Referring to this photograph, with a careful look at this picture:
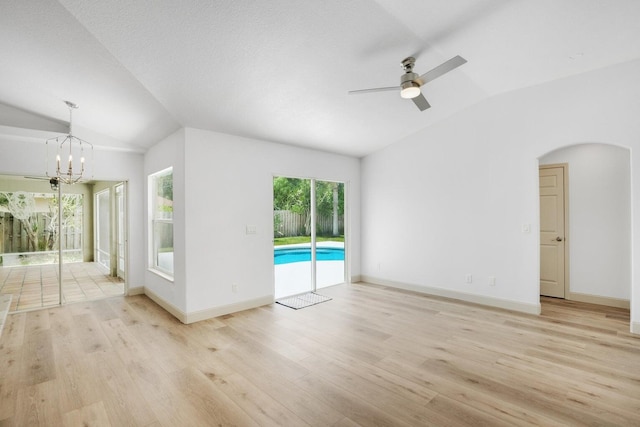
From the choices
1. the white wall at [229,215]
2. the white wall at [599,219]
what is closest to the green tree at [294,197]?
the white wall at [229,215]

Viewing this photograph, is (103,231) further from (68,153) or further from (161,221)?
(161,221)

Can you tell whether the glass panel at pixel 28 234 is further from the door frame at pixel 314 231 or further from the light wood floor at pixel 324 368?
the door frame at pixel 314 231

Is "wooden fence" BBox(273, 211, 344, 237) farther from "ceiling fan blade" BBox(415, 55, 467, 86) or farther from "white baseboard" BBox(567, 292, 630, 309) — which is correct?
"white baseboard" BBox(567, 292, 630, 309)

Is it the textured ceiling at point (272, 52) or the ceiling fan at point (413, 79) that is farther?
the ceiling fan at point (413, 79)

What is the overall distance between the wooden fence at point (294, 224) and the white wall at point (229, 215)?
11.4 inches

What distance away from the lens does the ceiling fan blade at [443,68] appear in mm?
2252

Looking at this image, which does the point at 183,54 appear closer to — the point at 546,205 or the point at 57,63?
the point at 57,63

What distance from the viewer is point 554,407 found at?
211 cm

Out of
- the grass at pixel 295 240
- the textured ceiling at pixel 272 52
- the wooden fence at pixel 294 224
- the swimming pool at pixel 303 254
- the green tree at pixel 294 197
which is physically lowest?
the swimming pool at pixel 303 254

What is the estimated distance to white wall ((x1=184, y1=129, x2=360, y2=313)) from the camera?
3.89 meters

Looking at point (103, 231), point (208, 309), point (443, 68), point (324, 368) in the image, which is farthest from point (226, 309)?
point (103, 231)

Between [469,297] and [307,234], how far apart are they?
2815mm

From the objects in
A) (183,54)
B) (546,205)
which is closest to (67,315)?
(183,54)

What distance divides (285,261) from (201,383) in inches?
123
